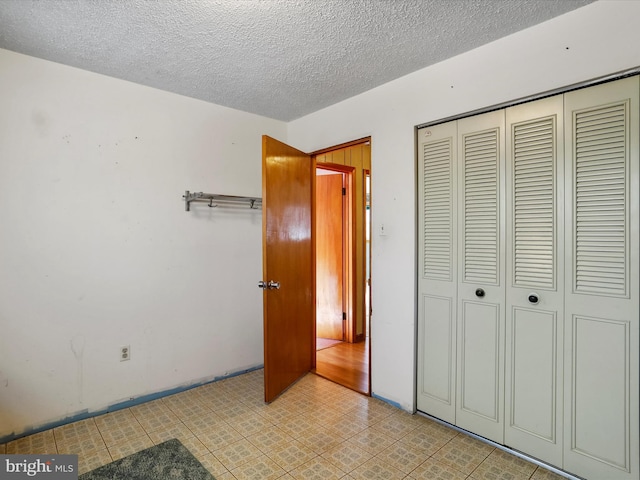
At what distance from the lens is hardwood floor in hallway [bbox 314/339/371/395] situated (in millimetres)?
3008

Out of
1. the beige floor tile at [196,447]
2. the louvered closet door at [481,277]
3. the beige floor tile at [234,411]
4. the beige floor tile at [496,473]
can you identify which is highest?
the louvered closet door at [481,277]

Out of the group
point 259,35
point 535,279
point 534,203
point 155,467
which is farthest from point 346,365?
point 259,35

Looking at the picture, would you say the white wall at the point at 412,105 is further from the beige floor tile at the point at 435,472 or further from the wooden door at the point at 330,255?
the wooden door at the point at 330,255

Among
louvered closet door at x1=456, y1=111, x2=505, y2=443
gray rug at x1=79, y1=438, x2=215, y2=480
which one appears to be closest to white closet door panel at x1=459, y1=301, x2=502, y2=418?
louvered closet door at x1=456, y1=111, x2=505, y2=443

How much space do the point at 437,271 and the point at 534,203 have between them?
0.71m

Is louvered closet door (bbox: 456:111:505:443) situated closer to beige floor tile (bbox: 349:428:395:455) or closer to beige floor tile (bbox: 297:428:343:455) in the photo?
beige floor tile (bbox: 349:428:395:455)

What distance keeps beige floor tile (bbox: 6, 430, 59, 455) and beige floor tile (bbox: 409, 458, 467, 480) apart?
2.07 meters

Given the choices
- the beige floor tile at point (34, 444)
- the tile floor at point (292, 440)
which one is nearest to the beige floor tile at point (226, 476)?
the tile floor at point (292, 440)

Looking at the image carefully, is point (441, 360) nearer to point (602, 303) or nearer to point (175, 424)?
point (602, 303)

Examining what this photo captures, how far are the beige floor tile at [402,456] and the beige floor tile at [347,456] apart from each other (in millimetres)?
99

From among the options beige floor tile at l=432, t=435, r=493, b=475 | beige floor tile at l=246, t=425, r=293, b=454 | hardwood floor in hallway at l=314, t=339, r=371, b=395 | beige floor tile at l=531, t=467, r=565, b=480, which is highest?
beige floor tile at l=531, t=467, r=565, b=480

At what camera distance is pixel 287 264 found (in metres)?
2.89

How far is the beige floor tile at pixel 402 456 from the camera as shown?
74.3 inches

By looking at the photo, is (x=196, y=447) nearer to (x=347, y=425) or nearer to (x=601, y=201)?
(x=347, y=425)
